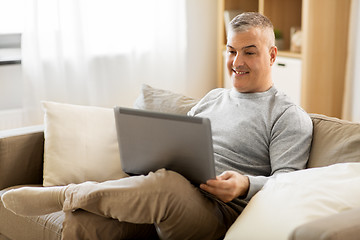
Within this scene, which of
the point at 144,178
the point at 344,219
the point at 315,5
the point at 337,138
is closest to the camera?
the point at 344,219

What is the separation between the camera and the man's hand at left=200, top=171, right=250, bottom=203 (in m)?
1.57

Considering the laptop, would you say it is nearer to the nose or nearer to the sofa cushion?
the sofa cushion

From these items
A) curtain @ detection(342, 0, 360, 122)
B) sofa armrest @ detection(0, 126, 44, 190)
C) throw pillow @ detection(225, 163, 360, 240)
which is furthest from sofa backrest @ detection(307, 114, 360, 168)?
curtain @ detection(342, 0, 360, 122)

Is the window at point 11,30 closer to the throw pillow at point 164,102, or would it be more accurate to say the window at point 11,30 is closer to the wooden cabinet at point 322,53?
the throw pillow at point 164,102

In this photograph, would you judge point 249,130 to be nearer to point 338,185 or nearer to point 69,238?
point 338,185

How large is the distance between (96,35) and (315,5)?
53.3 inches

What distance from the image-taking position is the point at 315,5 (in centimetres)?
333

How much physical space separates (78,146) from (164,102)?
0.40m

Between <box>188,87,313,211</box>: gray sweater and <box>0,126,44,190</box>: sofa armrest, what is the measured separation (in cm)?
73

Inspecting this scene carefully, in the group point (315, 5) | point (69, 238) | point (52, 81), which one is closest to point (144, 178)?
point (69, 238)

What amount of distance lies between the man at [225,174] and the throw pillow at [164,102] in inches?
4.4

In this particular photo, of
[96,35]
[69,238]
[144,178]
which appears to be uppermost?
[96,35]

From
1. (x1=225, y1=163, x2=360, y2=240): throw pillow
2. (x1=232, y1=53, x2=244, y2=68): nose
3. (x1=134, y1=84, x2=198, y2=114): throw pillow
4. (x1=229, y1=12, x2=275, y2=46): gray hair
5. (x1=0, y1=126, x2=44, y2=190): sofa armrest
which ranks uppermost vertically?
(x1=229, y1=12, x2=275, y2=46): gray hair

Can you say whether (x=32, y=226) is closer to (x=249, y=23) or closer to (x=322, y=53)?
(x=249, y=23)
